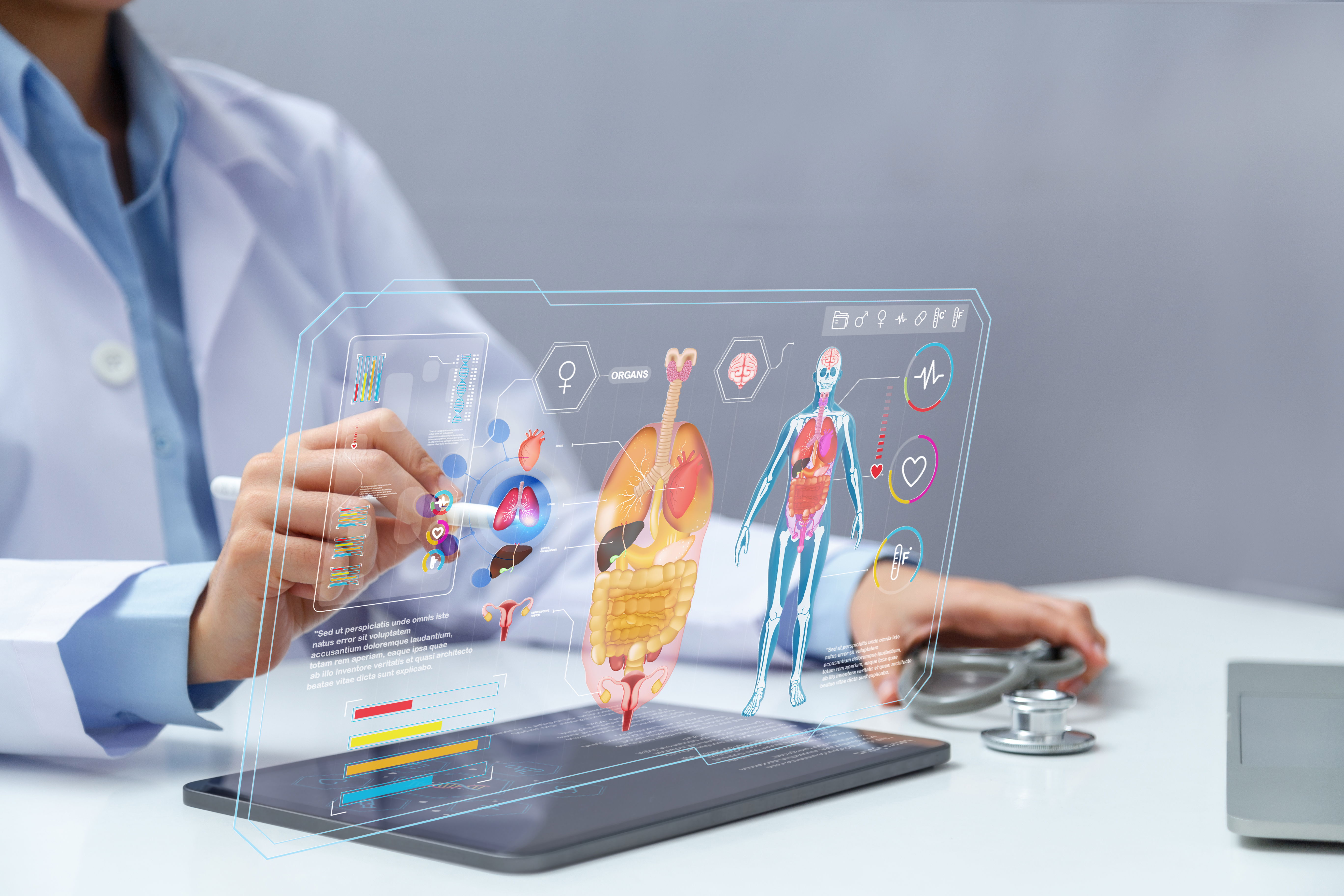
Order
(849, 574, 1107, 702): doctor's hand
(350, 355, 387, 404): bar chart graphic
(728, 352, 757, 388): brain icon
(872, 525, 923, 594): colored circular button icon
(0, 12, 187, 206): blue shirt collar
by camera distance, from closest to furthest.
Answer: (350, 355, 387, 404): bar chart graphic, (728, 352, 757, 388): brain icon, (872, 525, 923, 594): colored circular button icon, (849, 574, 1107, 702): doctor's hand, (0, 12, 187, 206): blue shirt collar

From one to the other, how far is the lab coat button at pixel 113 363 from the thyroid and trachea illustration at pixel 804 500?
562mm

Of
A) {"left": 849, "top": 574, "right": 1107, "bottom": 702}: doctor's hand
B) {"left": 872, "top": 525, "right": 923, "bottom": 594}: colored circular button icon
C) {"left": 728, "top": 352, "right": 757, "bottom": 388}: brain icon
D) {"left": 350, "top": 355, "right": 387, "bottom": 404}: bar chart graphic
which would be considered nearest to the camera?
{"left": 350, "top": 355, "right": 387, "bottom": 404}: bar chart graphic

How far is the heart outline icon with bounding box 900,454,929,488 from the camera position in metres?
0.65

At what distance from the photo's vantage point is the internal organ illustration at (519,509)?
1.62 ft

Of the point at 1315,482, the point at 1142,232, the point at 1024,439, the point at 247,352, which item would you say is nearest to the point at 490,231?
the point at 247,352

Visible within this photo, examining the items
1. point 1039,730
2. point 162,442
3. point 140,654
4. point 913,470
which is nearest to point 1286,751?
point 1039,730

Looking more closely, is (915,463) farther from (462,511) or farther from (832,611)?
(462,511)

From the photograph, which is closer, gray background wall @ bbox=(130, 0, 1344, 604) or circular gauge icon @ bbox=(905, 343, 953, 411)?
circular gauge icon @ bbox=(905, 343, 953, 411)

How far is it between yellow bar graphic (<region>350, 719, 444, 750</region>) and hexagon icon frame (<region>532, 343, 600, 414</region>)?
0.14 meters

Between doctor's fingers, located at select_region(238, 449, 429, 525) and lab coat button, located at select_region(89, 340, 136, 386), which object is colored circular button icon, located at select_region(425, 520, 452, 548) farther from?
lab coat button, located at select_region(89, 340, 136, 386)

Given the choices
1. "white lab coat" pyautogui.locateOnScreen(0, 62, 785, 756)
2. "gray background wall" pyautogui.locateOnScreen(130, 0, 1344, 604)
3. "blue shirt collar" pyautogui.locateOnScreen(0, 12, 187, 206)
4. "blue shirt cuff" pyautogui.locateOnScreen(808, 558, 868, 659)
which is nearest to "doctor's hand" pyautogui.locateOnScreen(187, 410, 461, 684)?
"white lab coat" pyautogui.locateOnScreen(0, 62, 785, 756)

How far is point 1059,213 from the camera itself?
174 centimetres

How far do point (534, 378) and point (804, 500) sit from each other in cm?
17

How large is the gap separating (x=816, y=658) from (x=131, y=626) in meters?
0.37
